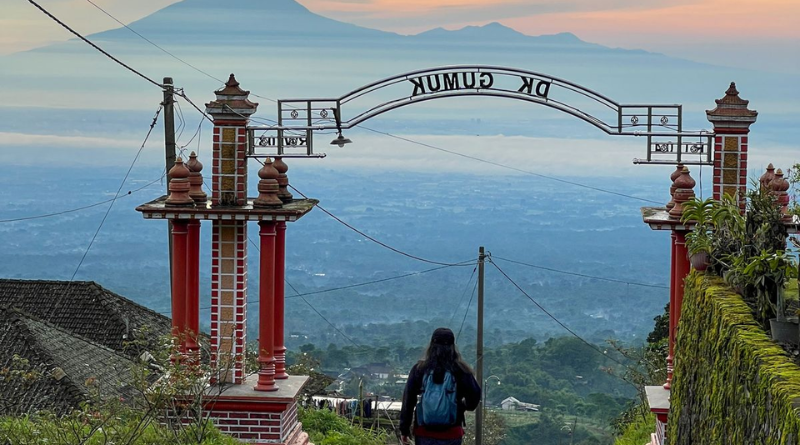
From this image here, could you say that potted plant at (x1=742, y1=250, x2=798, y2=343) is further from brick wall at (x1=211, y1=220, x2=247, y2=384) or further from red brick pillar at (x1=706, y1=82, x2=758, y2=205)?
brick wall at (x1=211, y1=220, x2=247, y2=384)

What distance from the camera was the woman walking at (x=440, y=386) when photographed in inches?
338

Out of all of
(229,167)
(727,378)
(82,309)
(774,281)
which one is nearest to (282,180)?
(229,167)

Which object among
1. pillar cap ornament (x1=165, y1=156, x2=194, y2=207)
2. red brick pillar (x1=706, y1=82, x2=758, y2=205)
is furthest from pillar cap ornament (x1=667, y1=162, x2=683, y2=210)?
pillar cap ornament (x1=165, y1=156, x2=194, y2=207)

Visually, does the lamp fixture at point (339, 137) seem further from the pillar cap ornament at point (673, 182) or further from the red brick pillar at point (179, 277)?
the pillar cap ornament at point (673, 182)

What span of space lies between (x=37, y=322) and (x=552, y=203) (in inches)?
3734

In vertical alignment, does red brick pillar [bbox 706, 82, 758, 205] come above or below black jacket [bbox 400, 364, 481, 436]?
above

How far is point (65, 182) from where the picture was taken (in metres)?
117

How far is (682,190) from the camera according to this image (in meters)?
13.7

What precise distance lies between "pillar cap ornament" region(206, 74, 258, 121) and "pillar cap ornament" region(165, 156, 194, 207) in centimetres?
67

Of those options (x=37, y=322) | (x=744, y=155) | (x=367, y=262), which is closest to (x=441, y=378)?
(x=744, y=155)

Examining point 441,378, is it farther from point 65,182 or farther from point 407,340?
point 65,182

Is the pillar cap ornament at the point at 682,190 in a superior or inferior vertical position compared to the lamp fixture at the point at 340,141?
inferior

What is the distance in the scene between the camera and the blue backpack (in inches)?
338

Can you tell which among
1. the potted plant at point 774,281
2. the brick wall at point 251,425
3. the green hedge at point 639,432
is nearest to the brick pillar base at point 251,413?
the brick wall at point 251,425
